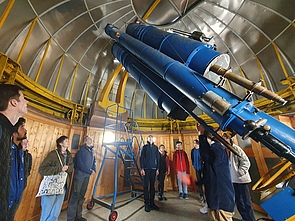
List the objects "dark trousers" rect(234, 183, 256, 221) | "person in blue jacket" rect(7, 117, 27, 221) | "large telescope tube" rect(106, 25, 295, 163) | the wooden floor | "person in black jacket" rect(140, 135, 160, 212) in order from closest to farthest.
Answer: "large telescope tube" rect(106, 25, 295, 163) < "person in blue jacket" rect(7, 117, 27, 221) < "dark trousers" rect(234, 183, 256, 221) < the wooden floor < "person in black jacket" rect(140, 135, 160, 212)

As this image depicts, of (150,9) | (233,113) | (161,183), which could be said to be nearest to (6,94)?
(233,113)

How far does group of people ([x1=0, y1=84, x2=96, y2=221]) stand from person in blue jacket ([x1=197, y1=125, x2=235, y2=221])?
2.10m

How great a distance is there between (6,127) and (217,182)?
2388 millimetres

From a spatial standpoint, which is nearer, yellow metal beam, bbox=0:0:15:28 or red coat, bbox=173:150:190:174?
yellow metal beam, bbox=0:0:15:28

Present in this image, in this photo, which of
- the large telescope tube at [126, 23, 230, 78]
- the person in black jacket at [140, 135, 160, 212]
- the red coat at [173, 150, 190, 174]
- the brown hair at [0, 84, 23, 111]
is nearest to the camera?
the brown hair at [0, 84, 23, 111]

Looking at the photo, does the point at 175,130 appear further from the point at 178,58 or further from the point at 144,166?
the point at 178,58

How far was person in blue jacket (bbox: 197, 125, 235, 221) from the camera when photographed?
5.19 ft

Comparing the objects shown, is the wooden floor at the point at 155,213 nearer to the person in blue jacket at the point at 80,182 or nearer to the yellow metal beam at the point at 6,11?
the person in blue jacket at the point at 80,182

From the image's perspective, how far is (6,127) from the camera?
1075 mm

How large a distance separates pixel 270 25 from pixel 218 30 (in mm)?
1250

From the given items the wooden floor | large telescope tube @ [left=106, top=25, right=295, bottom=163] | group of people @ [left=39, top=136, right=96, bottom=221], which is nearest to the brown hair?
large telescope tube @ [left=106, top=25, right=295, bottom=163]

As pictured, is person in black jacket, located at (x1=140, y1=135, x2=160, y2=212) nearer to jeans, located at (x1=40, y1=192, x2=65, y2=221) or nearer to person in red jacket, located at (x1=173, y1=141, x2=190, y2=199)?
person in red jacket, located at (x1=173, y1=141, x2=190, y2=199)

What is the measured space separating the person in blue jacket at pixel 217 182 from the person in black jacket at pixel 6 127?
6.89 feet

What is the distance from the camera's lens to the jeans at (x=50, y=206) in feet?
7.66
